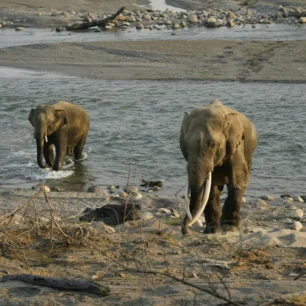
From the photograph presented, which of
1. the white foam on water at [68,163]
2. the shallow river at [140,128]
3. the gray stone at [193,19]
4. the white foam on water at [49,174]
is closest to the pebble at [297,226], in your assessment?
the shallow river at [140,128]

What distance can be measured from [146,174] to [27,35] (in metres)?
22.8

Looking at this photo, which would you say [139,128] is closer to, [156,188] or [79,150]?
[79,150]

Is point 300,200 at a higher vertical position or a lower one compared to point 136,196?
lower

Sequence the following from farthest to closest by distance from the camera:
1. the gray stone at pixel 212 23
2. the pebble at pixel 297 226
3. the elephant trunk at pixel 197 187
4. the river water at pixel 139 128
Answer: the gray stone at pixel 212 23 < the river water at pixel 139 128 < the pebble at pixel 297 226 < the elephant trunk at pixel 197 187

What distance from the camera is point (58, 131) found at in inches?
672

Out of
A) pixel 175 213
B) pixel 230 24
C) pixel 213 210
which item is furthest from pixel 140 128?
pixel 230 24

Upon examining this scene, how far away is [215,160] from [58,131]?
7.51 m

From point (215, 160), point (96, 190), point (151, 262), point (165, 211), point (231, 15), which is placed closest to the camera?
point (151, 262)

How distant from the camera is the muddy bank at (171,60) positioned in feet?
87.2

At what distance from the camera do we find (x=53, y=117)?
1677 cm

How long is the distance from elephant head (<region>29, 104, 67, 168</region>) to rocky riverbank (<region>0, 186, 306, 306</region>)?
18.6 feet

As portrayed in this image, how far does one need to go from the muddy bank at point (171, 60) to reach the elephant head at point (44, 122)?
9687mm

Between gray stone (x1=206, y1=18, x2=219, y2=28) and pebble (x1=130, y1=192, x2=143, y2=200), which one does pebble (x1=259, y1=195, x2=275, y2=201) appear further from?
gray stone (x1=206, y1=18, x2=219, y2=28)

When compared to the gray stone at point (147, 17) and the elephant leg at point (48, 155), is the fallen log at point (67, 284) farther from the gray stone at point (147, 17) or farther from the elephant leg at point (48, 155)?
the gray stone at point (147, 17)
